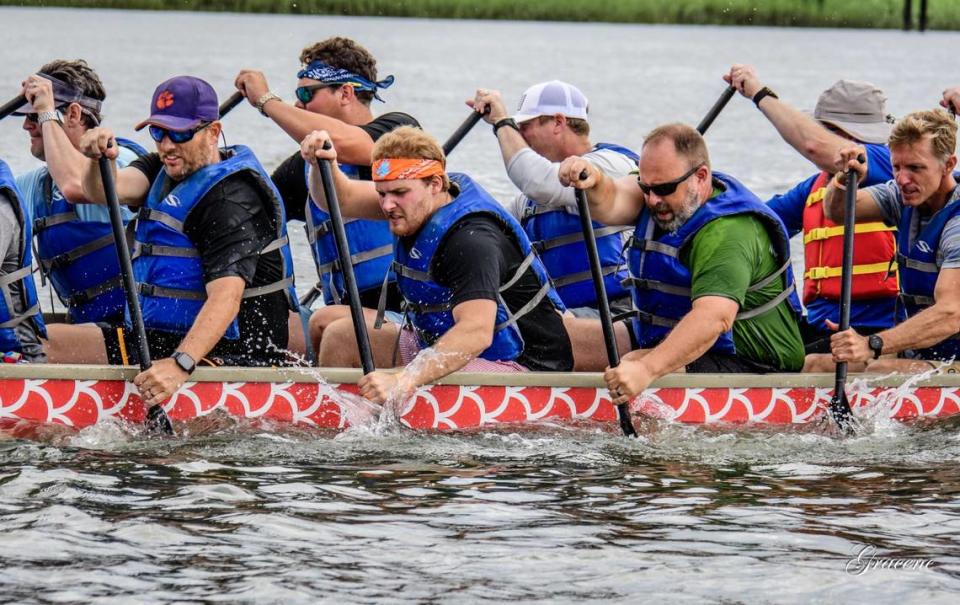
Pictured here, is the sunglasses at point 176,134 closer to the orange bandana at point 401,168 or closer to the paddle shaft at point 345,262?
the paddle shaft at point 345,262

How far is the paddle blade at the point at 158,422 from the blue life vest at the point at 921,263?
136 inches

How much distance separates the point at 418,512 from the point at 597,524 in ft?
2.33

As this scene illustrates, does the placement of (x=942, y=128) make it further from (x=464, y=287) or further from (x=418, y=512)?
(x=418, y=512)

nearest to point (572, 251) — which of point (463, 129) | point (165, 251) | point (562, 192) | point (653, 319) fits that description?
point (562, 192)

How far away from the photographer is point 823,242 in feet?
25.7

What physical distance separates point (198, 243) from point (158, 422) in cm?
81

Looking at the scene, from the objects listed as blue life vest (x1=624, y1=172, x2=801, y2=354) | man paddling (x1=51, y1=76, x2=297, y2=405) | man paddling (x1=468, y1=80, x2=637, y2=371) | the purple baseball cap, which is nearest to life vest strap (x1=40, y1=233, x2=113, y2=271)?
man paddling (x1=51, y1=76, x2=297, y2=405)

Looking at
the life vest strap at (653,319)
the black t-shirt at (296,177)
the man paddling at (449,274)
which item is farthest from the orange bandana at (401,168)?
the black t-shirt at (296,177)

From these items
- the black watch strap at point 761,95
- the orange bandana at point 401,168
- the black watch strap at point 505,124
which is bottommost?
the orange bandana at point 401,168

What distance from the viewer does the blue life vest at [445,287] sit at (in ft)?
22.4

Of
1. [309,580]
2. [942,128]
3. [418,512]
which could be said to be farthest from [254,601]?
[942,128]

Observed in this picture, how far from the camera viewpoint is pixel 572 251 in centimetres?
793

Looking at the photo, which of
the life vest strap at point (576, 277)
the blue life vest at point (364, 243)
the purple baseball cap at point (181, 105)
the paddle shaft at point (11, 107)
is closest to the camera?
the purple baseball cap at point (181, 105)

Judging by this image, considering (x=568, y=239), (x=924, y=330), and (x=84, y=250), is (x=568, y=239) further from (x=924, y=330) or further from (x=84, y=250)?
(x=84, y=250)
